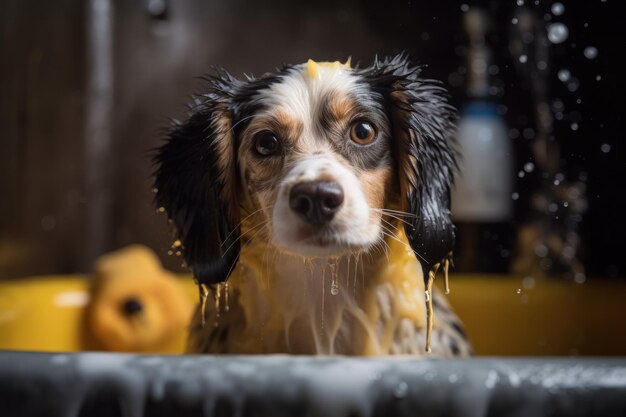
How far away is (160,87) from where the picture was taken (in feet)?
2.34

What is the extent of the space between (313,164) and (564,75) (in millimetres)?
445

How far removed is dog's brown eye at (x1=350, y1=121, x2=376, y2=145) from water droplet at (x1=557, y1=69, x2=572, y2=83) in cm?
38

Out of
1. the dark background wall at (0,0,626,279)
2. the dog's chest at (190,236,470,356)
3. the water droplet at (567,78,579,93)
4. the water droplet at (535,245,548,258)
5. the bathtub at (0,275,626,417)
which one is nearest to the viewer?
the bathtub at (0,275,626,417)

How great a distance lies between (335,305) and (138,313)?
443 mm

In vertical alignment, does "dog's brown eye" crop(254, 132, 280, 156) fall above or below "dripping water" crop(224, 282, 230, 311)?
above

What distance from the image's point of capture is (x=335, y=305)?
47cm

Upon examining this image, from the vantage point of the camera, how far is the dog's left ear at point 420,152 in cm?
42

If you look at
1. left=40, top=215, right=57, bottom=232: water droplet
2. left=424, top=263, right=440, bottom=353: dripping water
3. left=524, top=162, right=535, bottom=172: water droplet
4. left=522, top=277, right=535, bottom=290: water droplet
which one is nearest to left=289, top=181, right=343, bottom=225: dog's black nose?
left=424, top=263, right=440, bottom=353: dripping water

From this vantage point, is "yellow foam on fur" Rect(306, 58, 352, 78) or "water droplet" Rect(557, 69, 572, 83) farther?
"water droplet" Rect(557, 69, 572, 83)

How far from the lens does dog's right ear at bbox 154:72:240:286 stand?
43 cm

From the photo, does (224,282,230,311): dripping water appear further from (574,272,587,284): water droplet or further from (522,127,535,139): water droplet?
(574,272,587,284): water droplet

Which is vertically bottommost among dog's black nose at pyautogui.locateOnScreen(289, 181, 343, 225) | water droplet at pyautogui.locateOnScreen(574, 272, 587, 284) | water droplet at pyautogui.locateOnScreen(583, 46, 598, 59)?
water droplet at pyautogui.locateOnScreen(574, 272, 587, 284)

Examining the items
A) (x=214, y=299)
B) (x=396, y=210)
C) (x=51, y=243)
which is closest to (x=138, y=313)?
(x=51, y=243)

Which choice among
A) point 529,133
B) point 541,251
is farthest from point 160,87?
point 541,251
